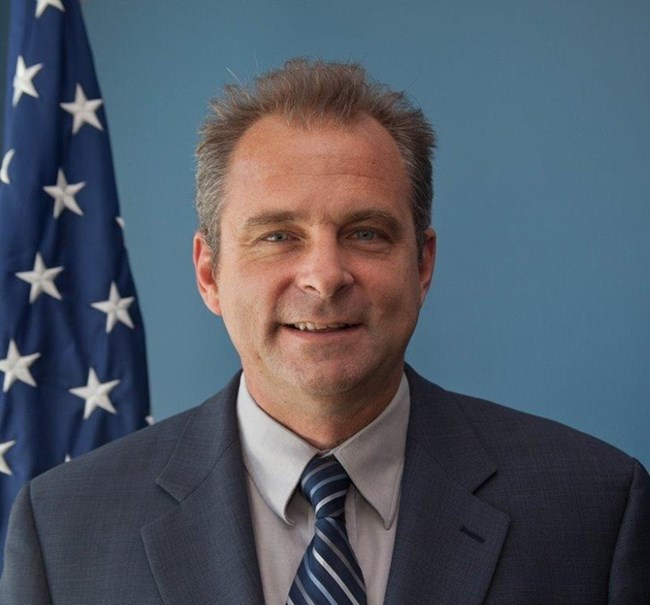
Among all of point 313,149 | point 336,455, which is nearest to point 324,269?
point 313,149

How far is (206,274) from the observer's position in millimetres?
2223

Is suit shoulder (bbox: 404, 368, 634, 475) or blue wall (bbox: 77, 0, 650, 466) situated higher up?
blue wall (bbox: 77, 0, 650, 466)

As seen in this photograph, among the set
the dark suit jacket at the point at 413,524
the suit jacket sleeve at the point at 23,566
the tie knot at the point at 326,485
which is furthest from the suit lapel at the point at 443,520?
the suit jacket sleeve at the point at 23,566

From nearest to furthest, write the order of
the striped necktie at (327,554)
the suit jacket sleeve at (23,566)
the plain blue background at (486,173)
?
the striped necktie at (327,554), the suit jacket sleeve at (23,566), the plain blue background at (486,173)

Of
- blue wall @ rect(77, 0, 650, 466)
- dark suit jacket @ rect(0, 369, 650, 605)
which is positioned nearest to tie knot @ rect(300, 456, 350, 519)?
dark suit jacket @ rect(0, 369, 650, 605)

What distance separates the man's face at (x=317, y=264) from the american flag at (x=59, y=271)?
28.5 inches

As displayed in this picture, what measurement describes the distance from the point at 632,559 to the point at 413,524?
0.37 meters

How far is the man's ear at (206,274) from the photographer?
2.20 m

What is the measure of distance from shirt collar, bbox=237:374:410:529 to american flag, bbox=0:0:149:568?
694 millimetres

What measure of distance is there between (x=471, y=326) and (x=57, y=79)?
1193 mm

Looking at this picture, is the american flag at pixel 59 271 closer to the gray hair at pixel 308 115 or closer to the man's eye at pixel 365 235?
the gray hair at pixel 308 115

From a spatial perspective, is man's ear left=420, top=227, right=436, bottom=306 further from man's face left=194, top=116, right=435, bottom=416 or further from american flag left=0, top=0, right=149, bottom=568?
american flag left=0, top=0, right=149, bottom=568

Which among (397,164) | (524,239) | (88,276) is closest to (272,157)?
(397,164)

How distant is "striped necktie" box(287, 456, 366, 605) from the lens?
1.93 m
